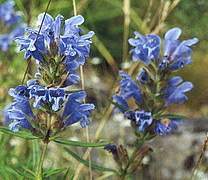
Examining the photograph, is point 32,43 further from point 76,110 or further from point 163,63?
point 163,63

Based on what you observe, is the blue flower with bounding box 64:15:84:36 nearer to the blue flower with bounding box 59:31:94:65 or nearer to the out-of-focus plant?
the blue flower with bounding box 59:31:94:65

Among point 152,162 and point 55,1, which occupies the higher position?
point 55,1

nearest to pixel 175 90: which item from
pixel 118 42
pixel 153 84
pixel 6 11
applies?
pixel 153 84

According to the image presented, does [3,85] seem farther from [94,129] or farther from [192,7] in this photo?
[192,7]

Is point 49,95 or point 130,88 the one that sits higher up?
point 49,95

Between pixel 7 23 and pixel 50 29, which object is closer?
pixel 50 29

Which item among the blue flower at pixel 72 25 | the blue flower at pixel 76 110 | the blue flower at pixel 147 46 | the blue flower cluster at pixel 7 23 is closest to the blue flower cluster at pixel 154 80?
the blue flower at pixel 147 46

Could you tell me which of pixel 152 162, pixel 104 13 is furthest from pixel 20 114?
pixel 104 13
